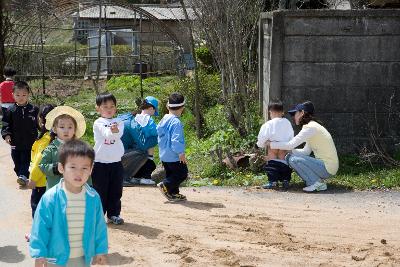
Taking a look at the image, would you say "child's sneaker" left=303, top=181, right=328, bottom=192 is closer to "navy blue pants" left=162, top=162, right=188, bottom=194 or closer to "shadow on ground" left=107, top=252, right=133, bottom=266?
"navy blue pants" left=162, top=162, right=188, bottom=194

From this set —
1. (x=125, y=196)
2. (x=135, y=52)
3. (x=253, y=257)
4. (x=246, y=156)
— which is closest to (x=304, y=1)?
(x=246, y=156)

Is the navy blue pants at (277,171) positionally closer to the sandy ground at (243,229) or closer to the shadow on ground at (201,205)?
the sandy ground at (243,229)

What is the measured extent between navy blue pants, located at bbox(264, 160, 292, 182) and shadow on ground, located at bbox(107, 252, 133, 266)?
10.9ft

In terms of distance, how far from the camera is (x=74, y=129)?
217 inches

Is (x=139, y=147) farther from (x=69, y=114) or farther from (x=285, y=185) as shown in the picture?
(x=69, y=114)

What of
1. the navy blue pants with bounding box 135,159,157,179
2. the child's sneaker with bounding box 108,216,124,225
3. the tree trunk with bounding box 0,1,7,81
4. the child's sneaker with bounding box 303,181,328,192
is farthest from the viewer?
the tree trunk with bounding box 0,1,7,81

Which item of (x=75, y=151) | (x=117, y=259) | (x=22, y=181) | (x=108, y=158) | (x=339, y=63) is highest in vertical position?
(x=339, y=63)

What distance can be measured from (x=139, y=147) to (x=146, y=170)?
1.21 ft

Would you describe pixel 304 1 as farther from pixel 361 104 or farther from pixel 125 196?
pixel 125 196

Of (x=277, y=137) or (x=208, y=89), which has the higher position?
(x=208, y=89)

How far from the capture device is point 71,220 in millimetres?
4234

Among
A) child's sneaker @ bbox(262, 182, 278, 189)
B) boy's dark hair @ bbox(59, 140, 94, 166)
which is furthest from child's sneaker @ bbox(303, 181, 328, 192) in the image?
boy's dark hair @ bbox(59, 140, 94, 166)

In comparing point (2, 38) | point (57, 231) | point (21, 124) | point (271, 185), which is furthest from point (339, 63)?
point (2, 38)

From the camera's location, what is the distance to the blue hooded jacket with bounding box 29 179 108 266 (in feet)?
13.5
